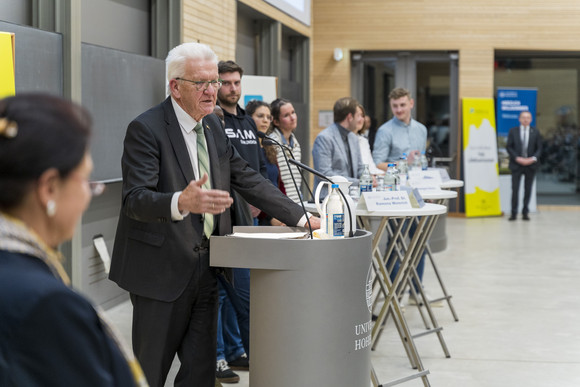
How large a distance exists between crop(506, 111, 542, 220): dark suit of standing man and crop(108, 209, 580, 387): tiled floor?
8.82ft

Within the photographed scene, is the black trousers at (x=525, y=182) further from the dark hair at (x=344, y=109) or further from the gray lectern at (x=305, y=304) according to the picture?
the gray lectern at (x=305, y=304)

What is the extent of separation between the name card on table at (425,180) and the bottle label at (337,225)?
2.38 metres

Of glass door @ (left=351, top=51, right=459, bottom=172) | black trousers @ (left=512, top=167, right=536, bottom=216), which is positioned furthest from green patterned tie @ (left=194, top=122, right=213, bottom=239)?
glass door @ (left=351, top=51, right=459, bottom=172)

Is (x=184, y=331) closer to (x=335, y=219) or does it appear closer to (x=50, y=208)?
(x=335, y=219)

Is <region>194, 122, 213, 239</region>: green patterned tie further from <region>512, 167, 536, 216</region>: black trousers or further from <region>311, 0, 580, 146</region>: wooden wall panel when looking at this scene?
<region>311, 0, 580, 146</region>: wooden wall panel

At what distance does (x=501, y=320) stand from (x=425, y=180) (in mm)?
1230

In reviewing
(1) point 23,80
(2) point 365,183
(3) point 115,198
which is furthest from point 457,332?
(1) point 23,80

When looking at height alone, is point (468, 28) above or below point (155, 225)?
above

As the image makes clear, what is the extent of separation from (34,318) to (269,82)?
7.09 m

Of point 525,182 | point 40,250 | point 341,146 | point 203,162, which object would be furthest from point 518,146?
point 40,250

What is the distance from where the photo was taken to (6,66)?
141 inches

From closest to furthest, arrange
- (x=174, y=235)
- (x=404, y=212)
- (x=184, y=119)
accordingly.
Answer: (x=174, y=235) → (x=184, y=119) → (x=404, y=212)

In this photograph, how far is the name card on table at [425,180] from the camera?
5292 millimetres

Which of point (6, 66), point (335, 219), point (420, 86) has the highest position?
point (420, 86)
